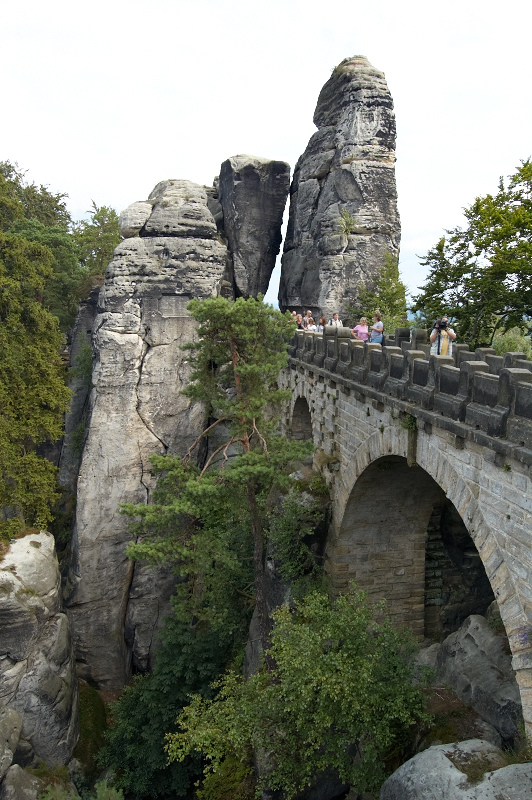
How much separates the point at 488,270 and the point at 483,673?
13.5 meters

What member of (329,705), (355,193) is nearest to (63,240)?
(355,193)

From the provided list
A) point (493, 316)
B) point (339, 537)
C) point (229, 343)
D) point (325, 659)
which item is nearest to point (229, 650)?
point (339, 537)

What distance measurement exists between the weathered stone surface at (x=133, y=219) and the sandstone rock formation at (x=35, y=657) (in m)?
14.5

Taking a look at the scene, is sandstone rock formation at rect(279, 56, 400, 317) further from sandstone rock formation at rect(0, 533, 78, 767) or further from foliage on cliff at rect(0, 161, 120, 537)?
sandstone rock formation at rect(0, 533, 78, 767)

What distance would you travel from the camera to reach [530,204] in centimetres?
1867

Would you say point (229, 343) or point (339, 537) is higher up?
point (229, 343)

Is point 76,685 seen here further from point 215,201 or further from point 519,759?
point 215,201

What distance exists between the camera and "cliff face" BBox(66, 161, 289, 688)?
73.5 ft

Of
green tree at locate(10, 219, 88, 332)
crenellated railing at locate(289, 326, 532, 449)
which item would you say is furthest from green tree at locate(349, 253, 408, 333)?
green tree at locate(10, 219, 88, 332)

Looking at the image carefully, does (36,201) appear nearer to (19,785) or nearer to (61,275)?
(61,275)

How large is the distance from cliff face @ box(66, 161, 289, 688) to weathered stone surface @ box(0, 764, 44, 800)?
601 centimetres

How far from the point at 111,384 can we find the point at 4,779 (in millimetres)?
14249

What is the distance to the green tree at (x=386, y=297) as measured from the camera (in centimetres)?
2456

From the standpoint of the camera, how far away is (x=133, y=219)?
25.3 meters
